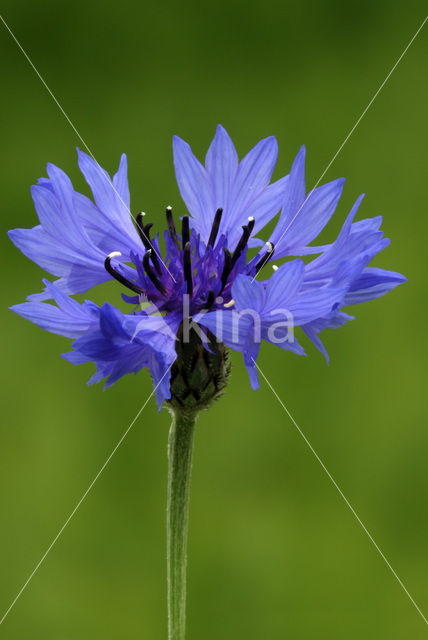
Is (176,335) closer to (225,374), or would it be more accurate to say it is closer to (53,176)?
(225,374)

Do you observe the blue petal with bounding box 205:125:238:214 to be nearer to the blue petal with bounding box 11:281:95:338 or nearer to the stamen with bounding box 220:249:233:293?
the stamen with bounding box 220:249:233:293

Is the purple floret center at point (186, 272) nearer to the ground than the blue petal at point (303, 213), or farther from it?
nearer to the ground

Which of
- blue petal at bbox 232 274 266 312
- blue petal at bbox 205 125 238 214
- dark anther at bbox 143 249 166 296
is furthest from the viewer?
→ blue petal at bbox 205 125 238 214

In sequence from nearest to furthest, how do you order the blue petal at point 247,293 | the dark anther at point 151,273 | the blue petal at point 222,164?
the blue petal at point 247,293 < the dark anther at point 151,273 < the blue petal at point 222,164

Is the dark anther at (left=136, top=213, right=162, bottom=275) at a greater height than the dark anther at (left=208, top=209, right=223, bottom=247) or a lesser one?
lesser

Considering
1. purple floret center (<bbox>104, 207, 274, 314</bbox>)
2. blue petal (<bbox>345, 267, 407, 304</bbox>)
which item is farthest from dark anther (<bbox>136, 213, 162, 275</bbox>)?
blue petal (<bbox>345, 267, 407, 304</bbox>)

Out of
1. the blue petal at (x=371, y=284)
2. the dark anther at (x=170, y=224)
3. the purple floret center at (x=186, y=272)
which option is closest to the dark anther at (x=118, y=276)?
the purple floret center at (x=186, y=272)

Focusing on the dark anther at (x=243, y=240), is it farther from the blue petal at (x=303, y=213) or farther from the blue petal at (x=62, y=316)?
the blue petal at (x=62, y=316)
